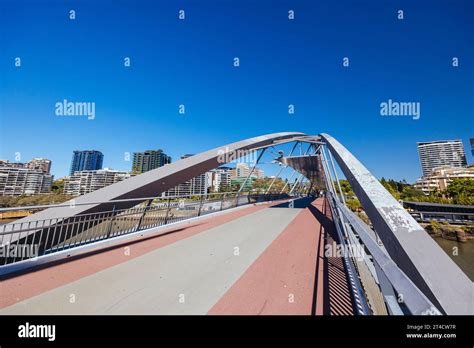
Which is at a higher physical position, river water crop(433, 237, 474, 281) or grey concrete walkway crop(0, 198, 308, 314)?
grey concrete walkway crop(0, 198, 308, 314)

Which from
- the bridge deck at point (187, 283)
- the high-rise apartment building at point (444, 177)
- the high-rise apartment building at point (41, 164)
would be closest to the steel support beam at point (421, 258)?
the bridge deck at point (187, 283)

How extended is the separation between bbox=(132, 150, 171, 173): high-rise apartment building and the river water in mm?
107510

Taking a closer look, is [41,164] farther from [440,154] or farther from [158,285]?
[440,154]

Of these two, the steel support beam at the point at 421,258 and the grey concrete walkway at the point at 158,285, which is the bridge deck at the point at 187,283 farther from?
the steel support beam at the point at 421,258

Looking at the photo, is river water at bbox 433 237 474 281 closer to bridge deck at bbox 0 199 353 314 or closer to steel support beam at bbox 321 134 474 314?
bridge deck at bbox 0 199 353 314

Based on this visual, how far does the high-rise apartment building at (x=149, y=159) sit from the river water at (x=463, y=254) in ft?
353

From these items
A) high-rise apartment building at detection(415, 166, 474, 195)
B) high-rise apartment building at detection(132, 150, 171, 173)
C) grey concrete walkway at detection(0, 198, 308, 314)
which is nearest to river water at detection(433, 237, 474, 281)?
grey concrete walkway at detection(0, 198, 308, 314)

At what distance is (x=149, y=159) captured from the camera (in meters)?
112

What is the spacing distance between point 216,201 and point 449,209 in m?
58.5

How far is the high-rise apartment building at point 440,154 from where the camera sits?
424ft

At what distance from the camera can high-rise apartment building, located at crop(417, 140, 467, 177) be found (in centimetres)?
12938

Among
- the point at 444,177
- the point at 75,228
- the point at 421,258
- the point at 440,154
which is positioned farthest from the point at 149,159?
the point at 440,154

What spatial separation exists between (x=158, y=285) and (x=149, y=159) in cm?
11946
